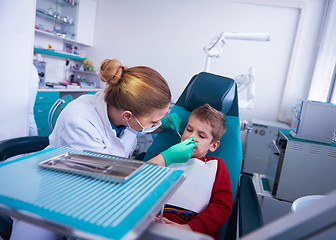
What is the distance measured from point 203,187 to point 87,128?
0.66 meters

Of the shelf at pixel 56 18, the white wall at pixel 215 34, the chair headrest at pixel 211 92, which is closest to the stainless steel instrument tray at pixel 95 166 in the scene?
the chair headrest at pixel 211 92

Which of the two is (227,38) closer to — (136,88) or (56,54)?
(136,88)

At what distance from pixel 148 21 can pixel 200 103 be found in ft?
10.1

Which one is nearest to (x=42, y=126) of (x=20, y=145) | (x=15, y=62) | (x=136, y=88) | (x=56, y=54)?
(x=56, y=54)

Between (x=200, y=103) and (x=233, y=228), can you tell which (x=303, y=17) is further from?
(x=233, y=228)

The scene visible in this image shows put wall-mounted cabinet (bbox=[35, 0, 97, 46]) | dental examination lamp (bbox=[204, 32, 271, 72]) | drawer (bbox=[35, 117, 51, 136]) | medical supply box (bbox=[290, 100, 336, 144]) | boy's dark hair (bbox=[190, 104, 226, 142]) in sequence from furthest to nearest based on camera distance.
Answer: wall-mounted cabinet (bbox=[35, 0, 97, 46]) → drawer (bbox=[35, 117, 51, 136]) → dental examination lamp (bbox=[204, 32, 271, 72]) → medical supply box (bbox=[290, 100, 336, 144]) → boy's dark hair (bbox=[190, 104, 226, 142])

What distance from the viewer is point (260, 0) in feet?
11.5

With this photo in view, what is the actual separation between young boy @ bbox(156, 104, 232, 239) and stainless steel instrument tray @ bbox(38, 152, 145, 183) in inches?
21.4

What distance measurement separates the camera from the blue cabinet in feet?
10.6

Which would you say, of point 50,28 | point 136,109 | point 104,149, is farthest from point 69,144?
point 50,28

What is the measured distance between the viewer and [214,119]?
138 centimetres

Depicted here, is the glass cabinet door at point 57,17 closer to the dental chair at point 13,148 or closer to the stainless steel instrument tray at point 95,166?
the dental chair at point 13,148

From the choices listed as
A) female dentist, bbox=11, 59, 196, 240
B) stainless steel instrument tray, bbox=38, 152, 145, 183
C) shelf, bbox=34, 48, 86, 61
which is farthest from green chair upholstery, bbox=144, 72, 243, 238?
shelf, bbox=34, 48, 86, 61

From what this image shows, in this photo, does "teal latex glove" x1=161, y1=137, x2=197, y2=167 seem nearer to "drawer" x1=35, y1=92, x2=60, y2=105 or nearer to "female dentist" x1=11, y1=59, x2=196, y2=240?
"female dentist" x1=11, y1=59, x2=196, y2=240
